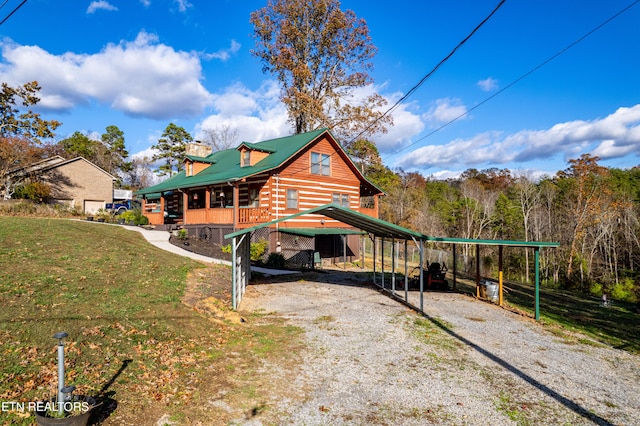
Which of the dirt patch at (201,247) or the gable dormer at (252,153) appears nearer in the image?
the dirt patch at (201,247)

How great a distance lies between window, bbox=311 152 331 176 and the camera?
25656 millimetres

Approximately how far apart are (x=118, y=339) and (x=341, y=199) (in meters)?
21.1

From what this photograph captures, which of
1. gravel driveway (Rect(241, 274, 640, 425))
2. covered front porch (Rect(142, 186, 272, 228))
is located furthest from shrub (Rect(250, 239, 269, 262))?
gravel driveway (Rect(241, 274, 640, 425))

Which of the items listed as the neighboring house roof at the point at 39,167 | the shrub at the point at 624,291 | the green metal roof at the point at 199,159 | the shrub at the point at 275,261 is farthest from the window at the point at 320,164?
the neighboring house roof at the point at 39,167

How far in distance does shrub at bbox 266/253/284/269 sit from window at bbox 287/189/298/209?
3316 mm

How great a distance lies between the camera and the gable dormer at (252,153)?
25.2 m

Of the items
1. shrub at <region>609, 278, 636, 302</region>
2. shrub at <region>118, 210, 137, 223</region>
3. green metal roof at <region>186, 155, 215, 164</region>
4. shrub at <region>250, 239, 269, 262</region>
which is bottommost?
shrub at <region>609, 278, 636, 302</region>

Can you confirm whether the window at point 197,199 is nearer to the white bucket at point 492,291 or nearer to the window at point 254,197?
the window at point 254,197

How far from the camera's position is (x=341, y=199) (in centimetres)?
2769

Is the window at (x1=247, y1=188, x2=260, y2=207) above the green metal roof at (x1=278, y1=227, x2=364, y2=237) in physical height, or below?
above

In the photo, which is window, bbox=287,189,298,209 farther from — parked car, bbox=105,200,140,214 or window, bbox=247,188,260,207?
parked car, bbox=105,200,140,214

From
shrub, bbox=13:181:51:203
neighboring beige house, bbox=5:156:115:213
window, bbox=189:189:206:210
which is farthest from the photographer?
neighboring beige house, bbox=5:156:115:213

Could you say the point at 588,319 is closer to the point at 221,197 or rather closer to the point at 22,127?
the point at 221,197

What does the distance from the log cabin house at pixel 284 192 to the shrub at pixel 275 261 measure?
436mm
